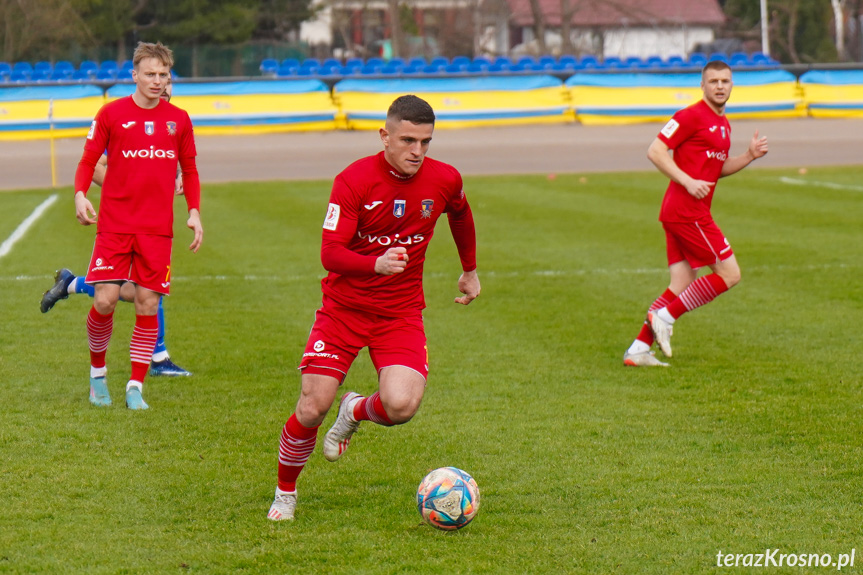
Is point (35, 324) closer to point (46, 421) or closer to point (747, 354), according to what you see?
point (46, 421)

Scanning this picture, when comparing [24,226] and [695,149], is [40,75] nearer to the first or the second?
[24,226]

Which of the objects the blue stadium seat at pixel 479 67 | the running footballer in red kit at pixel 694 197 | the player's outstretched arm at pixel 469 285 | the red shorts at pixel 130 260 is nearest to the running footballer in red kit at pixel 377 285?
the player's outstretched arm at pixel 469 285

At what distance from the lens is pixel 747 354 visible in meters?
8.82

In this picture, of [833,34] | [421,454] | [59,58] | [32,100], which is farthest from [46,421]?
[833,34]

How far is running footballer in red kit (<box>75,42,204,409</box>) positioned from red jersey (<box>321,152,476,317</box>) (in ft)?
7.00

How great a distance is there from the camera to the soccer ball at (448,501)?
502 centimetres

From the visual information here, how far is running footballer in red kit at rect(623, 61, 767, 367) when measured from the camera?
27.1 feet

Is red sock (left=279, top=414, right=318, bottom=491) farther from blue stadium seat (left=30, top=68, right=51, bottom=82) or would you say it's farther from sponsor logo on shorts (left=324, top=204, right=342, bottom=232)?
blue stadium seat (left=30, top=68, right=51, bottom=82)

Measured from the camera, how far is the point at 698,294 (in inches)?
338

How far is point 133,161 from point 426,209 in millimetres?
2646

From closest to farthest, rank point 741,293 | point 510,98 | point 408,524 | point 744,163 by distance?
1. point 408,524
2. point 744,163
3. point 741,293
4. point 510,98

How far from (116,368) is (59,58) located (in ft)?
133

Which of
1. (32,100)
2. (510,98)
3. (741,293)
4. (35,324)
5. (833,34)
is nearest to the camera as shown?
(35,324)

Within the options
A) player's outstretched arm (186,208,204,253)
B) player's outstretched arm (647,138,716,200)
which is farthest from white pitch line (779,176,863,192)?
player's outstretched arm (186,208,204,253)
